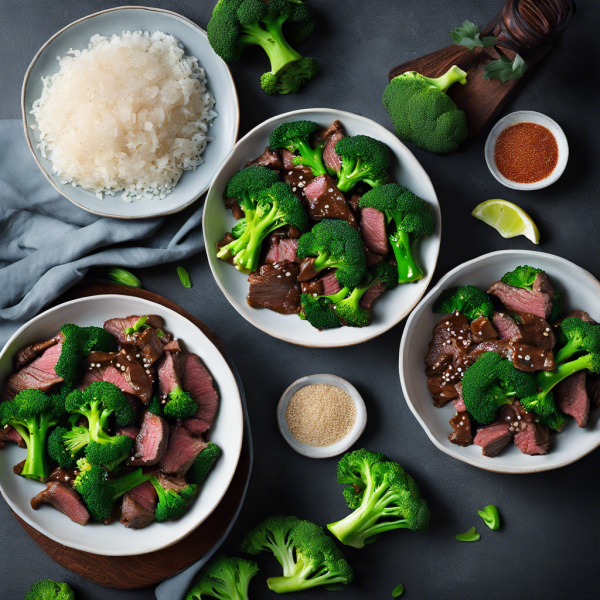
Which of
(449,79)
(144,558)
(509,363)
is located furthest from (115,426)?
(449,79)

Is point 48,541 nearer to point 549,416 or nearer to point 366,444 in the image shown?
point 366,444

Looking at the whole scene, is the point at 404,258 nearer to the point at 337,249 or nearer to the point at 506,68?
the point at 337,249

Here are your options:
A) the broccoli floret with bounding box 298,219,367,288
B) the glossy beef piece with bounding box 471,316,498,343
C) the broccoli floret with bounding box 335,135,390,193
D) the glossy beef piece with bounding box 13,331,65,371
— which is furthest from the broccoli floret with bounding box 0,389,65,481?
the glossy beef piece with bounding box 471,316,498,343

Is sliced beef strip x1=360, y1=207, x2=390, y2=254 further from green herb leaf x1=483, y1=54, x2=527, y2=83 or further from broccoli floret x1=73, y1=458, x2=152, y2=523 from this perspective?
broccoli floret x1=73, y1=458, x2=152, y2=523

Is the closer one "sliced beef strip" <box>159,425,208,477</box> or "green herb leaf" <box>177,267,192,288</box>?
"sliced beef strip" <box>159,425,208,477</box>

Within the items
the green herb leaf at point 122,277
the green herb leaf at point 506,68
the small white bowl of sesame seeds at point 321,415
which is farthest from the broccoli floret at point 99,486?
the green herb leaf at point 506,68

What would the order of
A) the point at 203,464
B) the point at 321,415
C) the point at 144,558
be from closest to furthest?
the point at 203,464, the point at 144,558, the point at 321,415
